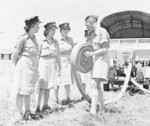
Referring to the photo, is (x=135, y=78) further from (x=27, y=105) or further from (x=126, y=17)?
(x=126, y=17)

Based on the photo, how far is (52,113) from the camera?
5.54m

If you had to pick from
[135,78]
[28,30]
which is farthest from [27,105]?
[135,78]

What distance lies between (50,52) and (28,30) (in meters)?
0.89

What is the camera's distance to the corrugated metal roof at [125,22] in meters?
20.3

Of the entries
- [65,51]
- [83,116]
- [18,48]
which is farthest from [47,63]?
[83,116]

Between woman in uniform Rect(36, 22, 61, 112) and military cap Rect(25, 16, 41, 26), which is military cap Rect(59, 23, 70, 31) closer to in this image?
woman in uniform Rect(36, 22, 61, 112)

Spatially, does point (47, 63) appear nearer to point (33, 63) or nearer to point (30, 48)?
point (33, 63)

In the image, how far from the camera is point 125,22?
2139 cm

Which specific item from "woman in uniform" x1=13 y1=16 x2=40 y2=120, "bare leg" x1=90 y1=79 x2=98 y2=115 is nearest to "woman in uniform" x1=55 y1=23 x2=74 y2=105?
"bare leg" x1=90 y1=79 x2=98 y2=115

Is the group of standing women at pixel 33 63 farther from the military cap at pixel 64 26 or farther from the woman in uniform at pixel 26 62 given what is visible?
the military cap at pixel 64 26

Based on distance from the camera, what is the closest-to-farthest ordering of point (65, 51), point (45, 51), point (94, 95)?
point (94, 95)
point (45, 51)
point (65, 51)

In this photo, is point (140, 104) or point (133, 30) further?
point (133, 30)

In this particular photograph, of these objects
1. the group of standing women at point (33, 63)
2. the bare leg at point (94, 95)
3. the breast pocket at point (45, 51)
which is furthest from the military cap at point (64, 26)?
the bare leg at point (94, 95)

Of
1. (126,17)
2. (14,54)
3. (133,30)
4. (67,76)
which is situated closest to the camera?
(14,54)
